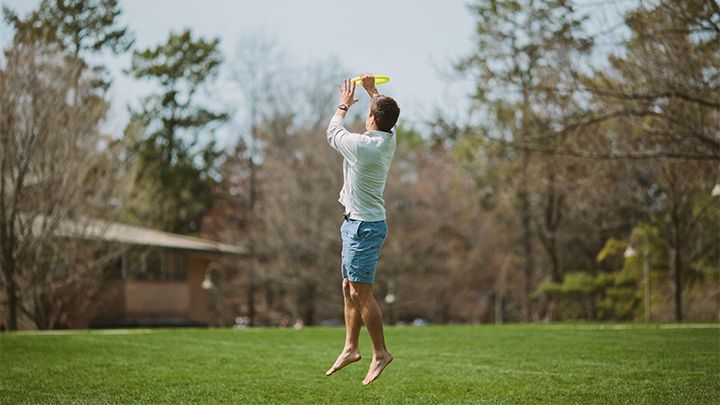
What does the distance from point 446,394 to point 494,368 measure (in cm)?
216

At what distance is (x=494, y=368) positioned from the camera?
9.44 meters

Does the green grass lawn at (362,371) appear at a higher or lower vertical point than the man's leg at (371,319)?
lower

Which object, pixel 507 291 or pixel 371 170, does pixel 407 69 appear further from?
pixel 507 291

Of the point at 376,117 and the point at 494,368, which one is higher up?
the point at 376,117

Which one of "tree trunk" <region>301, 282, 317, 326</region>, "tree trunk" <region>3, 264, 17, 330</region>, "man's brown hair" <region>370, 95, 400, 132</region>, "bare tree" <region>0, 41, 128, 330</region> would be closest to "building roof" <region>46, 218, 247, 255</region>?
"bare tree" <region>0, 41, 128, 330</region>

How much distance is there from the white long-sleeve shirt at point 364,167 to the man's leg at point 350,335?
0.62 m

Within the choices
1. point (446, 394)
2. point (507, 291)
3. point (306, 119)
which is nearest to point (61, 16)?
point (306, 119)

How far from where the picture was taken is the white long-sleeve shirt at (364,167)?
7.29m

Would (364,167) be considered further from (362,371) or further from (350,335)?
(362,371)

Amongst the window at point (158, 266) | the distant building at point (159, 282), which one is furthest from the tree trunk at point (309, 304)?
the window at point (158, 266)

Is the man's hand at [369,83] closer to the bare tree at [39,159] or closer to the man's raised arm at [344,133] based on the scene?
the man's raised arm at [344,133]

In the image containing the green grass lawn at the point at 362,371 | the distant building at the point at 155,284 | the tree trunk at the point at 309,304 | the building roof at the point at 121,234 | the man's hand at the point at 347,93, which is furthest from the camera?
the tree trunk at the point at 309,304

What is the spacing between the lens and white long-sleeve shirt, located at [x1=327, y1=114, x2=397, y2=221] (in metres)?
7.29

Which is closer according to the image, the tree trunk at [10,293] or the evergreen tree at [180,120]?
the tree trunk at [10,293]
